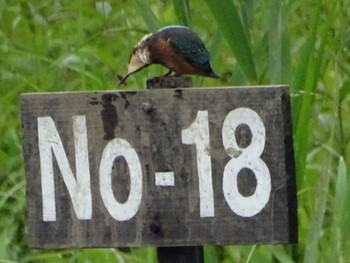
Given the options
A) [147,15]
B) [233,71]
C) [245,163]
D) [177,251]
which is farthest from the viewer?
[233,71]

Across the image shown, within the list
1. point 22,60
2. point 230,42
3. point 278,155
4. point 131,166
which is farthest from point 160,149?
point 22,60

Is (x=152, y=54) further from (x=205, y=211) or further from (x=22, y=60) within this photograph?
(x=22, y=60)

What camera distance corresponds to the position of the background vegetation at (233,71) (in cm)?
257

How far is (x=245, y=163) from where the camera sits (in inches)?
78.5

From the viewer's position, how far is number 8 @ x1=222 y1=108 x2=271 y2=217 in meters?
1.99

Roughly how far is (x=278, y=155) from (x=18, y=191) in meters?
1.47

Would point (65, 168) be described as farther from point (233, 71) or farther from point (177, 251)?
point (233, 71)

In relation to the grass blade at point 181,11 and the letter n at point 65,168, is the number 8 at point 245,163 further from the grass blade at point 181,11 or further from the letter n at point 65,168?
the grass blade at point 181,11

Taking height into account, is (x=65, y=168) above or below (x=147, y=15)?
below

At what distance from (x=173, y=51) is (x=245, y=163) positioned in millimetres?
238

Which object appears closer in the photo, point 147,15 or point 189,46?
point 189,46

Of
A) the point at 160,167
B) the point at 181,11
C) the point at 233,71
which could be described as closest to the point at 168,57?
the point at 160,167

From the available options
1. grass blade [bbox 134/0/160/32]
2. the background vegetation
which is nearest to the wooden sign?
the background vegetation

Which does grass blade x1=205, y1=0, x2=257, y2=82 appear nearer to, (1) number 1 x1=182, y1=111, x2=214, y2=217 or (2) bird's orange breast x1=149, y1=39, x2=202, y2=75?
(2) bird's orange breast x1=149, y1=39, x2=202, y2=75
